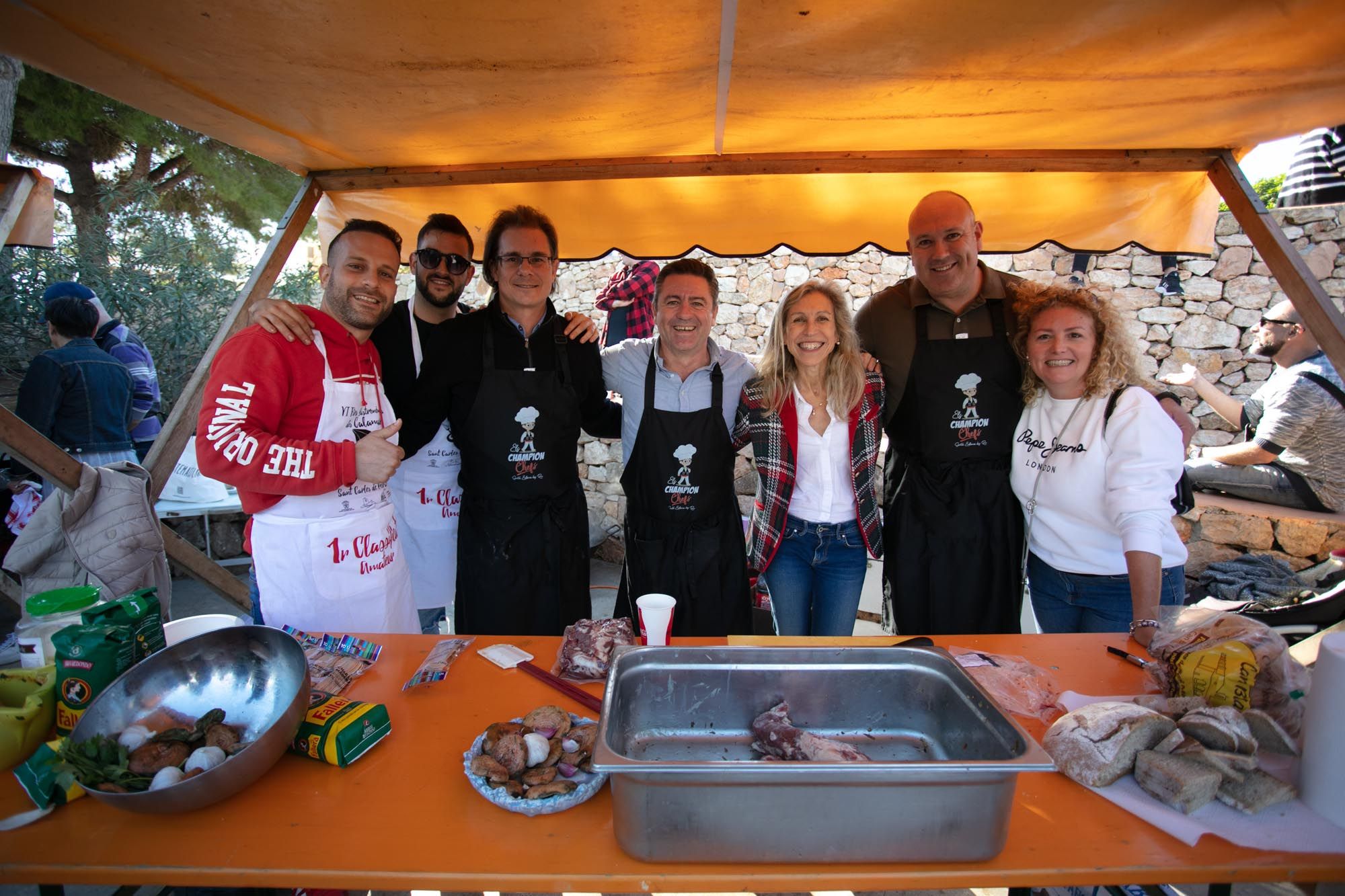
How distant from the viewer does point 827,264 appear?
29.0ft

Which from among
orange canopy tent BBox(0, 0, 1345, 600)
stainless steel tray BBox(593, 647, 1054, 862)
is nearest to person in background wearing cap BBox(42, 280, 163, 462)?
orange canopy tent BBox(0, 0, 1345, 600)

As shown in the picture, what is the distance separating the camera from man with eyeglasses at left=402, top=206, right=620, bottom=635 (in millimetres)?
2717

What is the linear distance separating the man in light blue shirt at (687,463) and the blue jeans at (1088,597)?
116 centimetres

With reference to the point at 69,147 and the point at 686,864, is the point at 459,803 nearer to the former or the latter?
the point at 686,864

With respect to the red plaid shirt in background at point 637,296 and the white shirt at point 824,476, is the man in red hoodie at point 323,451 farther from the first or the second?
the red plaid shirt in background at point 637,296

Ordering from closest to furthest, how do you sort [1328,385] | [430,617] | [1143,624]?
[1143,624] < [430,617] < [1328,385]

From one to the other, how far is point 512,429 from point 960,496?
1849 mm

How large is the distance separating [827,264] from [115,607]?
852cm

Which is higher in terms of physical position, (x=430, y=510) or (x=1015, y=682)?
(x=430, y=510)

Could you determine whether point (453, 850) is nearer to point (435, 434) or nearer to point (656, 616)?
point (656, 616)

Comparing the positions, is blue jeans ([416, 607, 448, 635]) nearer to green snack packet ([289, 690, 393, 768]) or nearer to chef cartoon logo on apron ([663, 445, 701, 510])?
chef cartoon logo on apron ([663, 445, 701, 510])

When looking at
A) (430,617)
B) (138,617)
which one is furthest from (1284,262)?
(138,617)

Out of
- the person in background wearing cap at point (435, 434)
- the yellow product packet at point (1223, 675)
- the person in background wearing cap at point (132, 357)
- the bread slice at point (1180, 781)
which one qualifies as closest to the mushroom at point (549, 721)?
the bread slice at point (1180, 781)

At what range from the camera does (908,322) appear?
2.94 metres
